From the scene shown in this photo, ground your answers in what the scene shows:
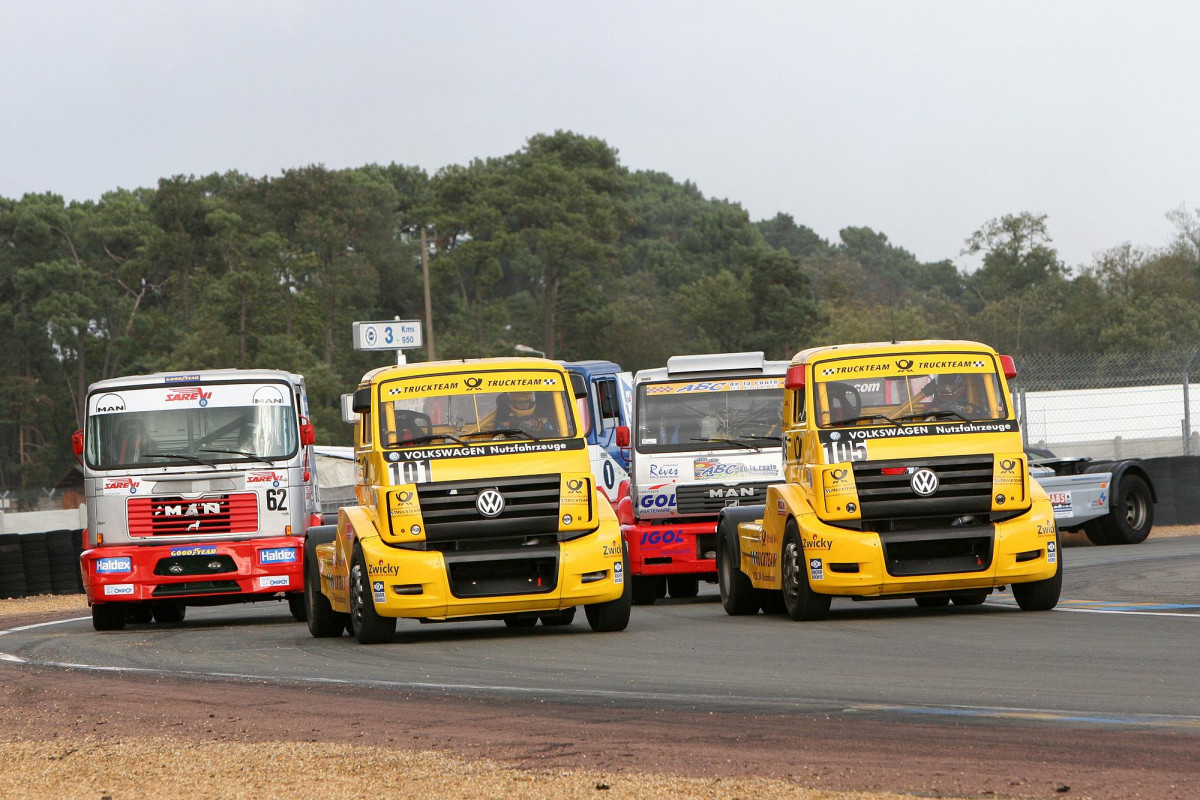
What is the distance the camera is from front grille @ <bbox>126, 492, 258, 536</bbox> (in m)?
17.2

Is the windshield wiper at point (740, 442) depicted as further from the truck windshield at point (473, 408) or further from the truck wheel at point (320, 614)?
the truck wheel at point (320, 614)

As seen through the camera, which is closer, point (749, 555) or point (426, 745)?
point (426, 745)

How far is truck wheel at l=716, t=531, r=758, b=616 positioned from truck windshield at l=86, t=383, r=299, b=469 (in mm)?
4904

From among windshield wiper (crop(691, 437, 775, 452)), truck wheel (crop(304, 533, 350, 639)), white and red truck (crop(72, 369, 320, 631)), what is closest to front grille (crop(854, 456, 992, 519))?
windshield wiper (crop(691, 437, 775, 452))

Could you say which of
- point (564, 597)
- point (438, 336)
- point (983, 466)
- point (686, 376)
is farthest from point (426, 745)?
point (438, 336)

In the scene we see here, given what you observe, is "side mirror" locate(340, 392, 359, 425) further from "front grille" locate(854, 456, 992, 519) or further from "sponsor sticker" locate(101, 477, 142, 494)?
"front grille" locate(854, 456, 992, 519)

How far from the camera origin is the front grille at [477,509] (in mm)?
13086

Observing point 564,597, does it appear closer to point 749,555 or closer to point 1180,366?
point 749,555

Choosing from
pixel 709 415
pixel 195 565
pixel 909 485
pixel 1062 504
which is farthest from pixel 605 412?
pixel 909 485

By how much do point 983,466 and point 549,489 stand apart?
11.2ft

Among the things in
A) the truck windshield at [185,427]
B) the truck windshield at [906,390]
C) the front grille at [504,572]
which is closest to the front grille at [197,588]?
the truck windshield at [185,427]

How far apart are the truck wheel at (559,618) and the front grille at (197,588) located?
3.73 metres

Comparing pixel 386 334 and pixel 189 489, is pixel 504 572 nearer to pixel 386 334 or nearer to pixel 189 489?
pixel 189 489

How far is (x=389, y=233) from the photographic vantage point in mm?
94875
